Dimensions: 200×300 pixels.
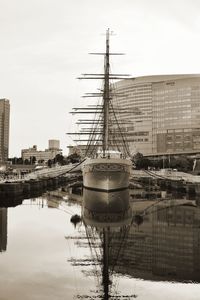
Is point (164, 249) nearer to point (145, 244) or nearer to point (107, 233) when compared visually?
point (145, 244)

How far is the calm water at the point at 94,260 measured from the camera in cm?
1411

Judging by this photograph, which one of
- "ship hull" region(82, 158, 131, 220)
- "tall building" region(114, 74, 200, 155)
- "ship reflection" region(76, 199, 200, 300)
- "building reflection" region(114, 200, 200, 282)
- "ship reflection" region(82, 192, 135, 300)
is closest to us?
"ship reflection" region(82, 192, 135, 300)

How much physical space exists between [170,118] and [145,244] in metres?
168

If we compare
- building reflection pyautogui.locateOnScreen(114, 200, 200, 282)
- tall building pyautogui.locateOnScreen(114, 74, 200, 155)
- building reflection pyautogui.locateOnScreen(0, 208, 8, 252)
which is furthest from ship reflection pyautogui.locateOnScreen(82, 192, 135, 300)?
tall building pyautogui.locateOnScreen(114, 74, 200, 155)

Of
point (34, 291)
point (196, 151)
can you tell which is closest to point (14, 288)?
point (34, 291)

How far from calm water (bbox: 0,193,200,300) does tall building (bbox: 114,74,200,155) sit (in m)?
147

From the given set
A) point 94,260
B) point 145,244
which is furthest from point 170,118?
point 94,260

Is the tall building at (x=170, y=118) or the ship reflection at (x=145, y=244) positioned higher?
the tall building at (x=170, y=118)

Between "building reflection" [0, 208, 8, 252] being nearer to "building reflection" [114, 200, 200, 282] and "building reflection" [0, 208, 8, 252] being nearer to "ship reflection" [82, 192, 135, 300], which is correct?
"ship reflection" [82, 192, 135, 300]

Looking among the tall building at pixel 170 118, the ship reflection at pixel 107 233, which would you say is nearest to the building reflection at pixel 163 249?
the ship reflection at pixel 107 233

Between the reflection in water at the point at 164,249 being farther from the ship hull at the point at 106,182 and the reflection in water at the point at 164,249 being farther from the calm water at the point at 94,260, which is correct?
the ship hull at the point at 106,182

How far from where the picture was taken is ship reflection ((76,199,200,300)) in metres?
16.5

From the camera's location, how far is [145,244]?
2267cm

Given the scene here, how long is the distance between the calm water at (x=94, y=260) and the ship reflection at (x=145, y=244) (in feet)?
0.11
